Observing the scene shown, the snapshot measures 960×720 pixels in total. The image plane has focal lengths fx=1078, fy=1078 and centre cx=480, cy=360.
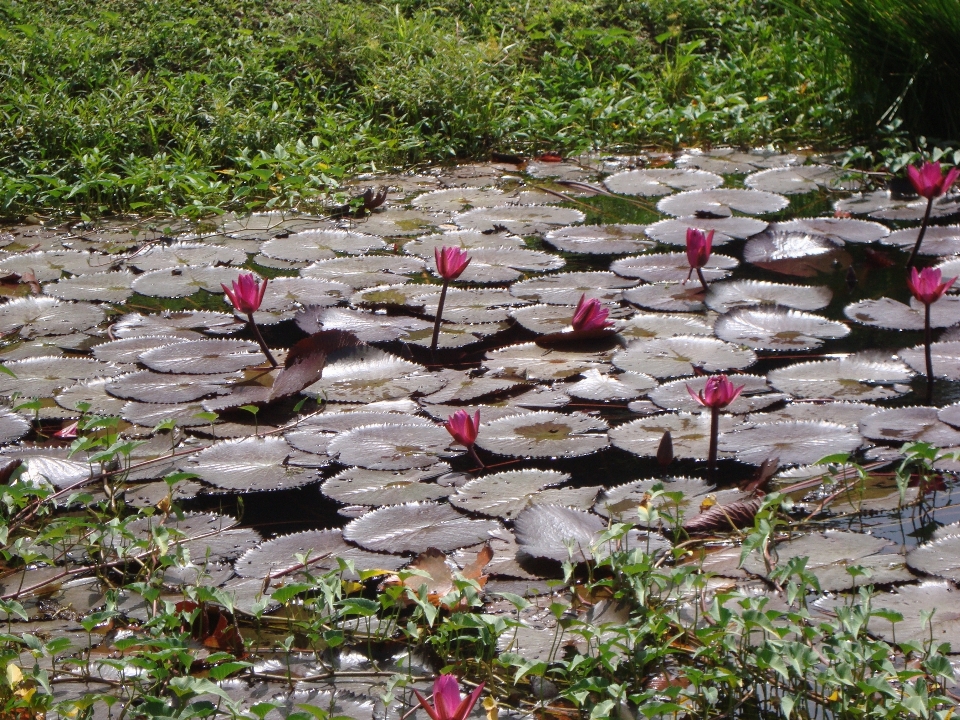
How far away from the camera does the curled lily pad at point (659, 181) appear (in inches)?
172

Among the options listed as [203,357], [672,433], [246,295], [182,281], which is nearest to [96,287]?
[182,281]

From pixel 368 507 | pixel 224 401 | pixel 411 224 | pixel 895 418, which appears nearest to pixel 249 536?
pixel 368 507

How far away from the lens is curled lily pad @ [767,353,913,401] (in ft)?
8.31

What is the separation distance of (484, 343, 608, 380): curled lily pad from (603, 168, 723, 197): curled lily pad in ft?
5.57

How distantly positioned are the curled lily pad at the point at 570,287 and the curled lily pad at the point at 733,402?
2.22ft

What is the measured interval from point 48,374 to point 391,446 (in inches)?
41.0

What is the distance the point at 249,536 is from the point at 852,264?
2.27 m

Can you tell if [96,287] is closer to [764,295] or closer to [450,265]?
[450,265]

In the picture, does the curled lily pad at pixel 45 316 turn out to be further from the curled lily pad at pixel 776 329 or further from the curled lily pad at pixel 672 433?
the curled lily pad at pixel 776 329

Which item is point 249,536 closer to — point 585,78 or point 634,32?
point 585,78

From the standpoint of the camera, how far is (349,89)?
559cm

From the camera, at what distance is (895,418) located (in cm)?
235

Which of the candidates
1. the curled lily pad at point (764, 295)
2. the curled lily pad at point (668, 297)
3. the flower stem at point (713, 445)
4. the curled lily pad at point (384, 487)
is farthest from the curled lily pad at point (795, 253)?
the curled lily pad at point (384, 487)

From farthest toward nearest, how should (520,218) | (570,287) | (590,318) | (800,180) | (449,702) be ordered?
1. (800,180)
2. (520,218)
3. (570,287)
4. (590,318)
5. (449,702)
